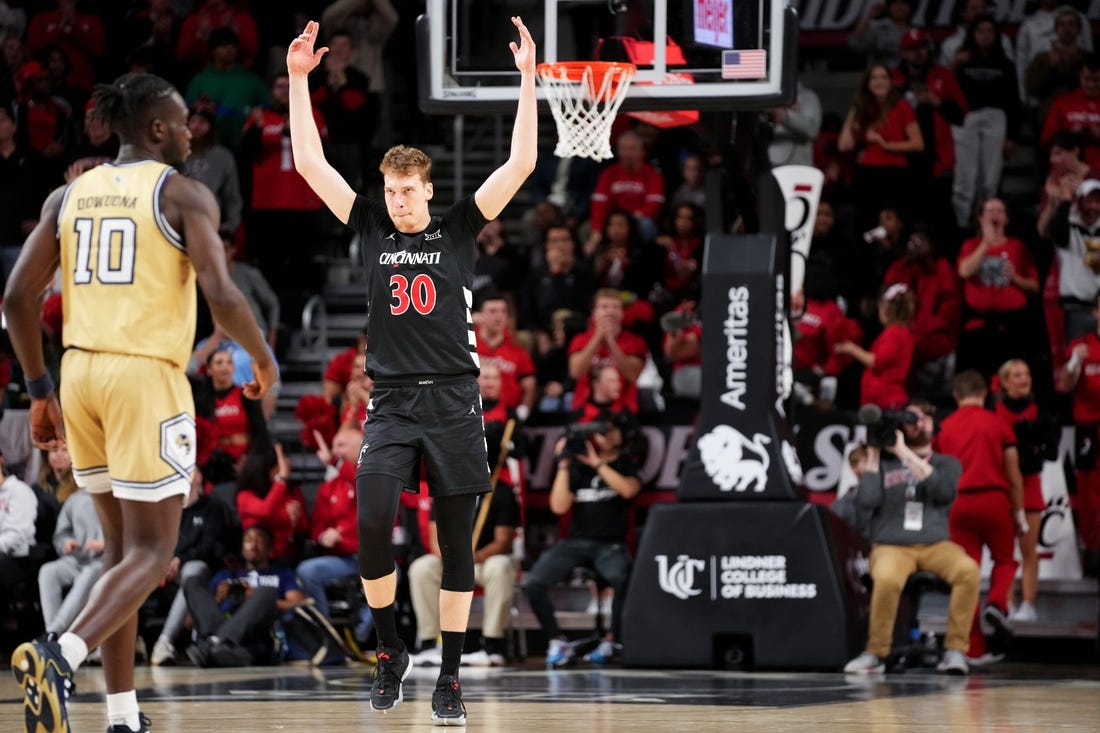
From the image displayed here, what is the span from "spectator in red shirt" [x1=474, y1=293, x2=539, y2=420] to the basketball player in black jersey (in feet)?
20.8

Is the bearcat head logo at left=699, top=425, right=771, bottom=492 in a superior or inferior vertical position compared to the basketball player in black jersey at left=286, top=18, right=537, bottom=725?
inferior

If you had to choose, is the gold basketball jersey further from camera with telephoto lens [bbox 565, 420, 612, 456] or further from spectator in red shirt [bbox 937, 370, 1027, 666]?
spectator in red shirt [bbox 937, 370, 1027, 666]

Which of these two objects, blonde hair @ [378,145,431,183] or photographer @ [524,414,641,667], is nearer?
blonde hair @ [378,145,431,183]

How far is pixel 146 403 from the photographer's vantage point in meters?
5.86

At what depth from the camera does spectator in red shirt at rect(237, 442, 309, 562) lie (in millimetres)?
13031

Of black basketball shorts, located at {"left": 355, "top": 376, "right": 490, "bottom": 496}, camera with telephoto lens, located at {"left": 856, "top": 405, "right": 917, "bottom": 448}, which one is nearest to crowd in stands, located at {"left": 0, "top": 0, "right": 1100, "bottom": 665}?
camera with telephoto lens, located at {"left": 856, "top": 405, "right": 917, "bottom": 448}

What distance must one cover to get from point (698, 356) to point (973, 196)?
3628 millimetres

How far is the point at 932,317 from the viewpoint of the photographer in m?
14.1

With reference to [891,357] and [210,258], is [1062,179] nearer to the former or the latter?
[891,357]

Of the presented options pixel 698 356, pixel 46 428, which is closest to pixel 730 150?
pixel 698 356

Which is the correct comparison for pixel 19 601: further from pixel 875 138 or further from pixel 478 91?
pixel 875 138

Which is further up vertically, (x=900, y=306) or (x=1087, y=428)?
(x=900, y=306)

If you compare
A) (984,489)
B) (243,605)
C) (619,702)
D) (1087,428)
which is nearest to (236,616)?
(243,605)

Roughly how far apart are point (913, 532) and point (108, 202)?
22.8 feet
